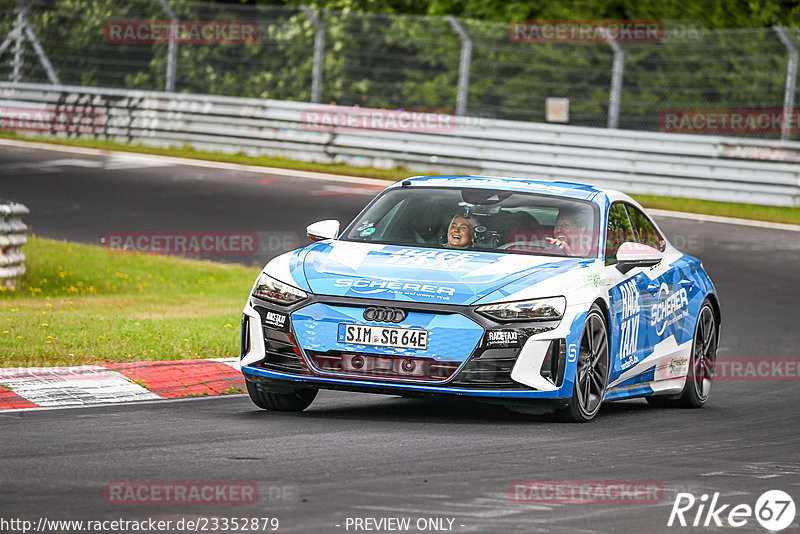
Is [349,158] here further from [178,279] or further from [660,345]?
[660,345]

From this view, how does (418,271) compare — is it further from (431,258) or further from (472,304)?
(472,304)

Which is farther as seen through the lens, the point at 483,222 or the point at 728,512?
the point at 483,222

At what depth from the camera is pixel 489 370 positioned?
817cm

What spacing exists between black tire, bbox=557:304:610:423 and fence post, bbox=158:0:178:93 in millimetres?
20958

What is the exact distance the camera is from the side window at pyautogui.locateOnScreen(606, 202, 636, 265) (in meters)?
9.48

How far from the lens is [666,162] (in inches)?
949

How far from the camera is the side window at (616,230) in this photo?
948 centimetres

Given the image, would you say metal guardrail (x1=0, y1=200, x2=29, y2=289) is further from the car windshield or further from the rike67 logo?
the rike67 logo

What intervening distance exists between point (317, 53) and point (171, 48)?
10.4ft

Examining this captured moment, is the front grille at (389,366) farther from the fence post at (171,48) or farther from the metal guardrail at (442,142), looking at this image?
the fence post at (171,48)

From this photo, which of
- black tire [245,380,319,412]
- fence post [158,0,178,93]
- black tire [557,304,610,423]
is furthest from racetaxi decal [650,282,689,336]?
fence post [158,0,178,93]

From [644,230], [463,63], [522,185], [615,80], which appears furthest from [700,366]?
[463,63]

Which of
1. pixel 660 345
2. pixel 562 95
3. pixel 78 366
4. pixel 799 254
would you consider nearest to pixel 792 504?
pixel 660 345

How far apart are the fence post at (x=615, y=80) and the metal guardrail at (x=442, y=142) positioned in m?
0.47
